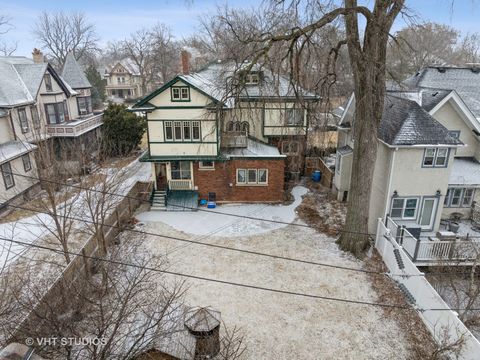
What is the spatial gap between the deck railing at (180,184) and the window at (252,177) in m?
3.23

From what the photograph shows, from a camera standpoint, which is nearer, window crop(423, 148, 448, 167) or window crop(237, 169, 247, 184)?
window crop(423, 148, 448, 167)

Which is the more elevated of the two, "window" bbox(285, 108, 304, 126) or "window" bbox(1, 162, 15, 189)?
"window" bbox(285, 108, 304, 126)

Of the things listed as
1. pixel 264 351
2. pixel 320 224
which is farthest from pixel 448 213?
pixel 264 351

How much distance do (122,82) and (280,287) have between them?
198ft

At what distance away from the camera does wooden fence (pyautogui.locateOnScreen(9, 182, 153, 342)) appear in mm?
7602

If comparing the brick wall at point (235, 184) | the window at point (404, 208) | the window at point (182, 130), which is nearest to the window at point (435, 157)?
the window at point (404, 208)

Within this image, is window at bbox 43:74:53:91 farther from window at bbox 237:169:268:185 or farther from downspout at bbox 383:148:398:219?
downspout at bbox 383:148:398:219

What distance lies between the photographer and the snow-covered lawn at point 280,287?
10.9m

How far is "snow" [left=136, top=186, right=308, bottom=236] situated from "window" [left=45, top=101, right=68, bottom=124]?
45.5 feet

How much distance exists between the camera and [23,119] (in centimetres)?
2336

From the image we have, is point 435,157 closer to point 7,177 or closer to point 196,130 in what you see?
point 196,130

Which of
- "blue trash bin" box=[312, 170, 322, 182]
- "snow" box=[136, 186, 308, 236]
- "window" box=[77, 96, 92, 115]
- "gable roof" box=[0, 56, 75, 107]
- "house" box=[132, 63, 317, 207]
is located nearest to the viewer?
"snow" box=[136, 186, 308, 236]

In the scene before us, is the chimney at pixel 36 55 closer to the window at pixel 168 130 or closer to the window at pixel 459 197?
the window at pixel 168 130

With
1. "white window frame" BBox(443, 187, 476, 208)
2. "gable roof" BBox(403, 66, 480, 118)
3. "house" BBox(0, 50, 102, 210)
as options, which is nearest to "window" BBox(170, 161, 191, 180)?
"house" BBox(0, 50, 102, 210)
